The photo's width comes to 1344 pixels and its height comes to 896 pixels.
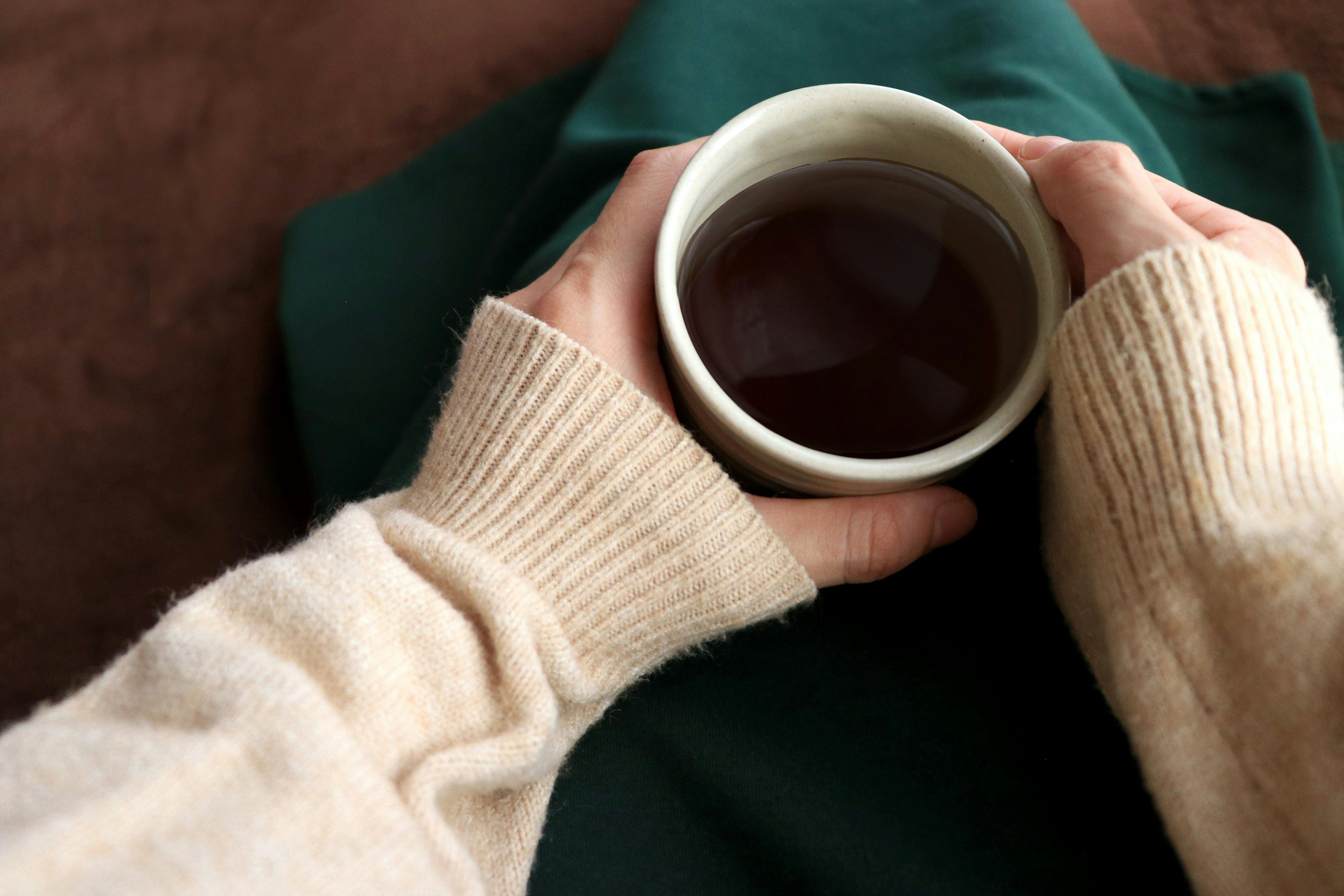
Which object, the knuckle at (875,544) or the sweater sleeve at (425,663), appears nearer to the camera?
the sweater sleeve at (425,663)

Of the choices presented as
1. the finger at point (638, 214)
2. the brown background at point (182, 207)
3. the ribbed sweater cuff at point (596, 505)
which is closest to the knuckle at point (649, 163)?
the finger at point (638, 214)

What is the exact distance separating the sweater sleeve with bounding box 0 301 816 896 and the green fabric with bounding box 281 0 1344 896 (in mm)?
70

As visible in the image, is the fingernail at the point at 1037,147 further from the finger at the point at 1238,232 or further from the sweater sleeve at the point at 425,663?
the sweater sleeve at the point at 425,663

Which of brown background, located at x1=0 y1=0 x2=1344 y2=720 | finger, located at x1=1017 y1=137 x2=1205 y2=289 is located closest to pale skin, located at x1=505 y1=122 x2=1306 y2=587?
finger, located at x1=1017 y1=137 x2=1205 y2=289

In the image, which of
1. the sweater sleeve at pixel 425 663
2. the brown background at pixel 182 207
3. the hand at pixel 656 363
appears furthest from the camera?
the brown background at pixel 182 207

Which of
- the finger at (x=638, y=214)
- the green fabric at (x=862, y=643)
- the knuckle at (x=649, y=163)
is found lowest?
the green fabric at (x=862, y=643)

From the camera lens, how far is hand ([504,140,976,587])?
0.48 meters

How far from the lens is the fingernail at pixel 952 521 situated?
0.49 m

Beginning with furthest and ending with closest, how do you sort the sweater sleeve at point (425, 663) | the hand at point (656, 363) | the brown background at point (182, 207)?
the brown background at point (182, 207) → the hand at point (656, 363) → the sweater sleeve at point (425, 663)

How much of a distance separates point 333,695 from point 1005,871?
376 mm

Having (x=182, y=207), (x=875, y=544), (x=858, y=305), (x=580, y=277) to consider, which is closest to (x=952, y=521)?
(x=875, y=544)

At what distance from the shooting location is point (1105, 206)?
0.44 m

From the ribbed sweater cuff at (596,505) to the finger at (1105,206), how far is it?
0.22 metres

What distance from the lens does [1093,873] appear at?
0.49m
